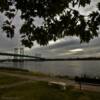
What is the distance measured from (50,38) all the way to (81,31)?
2.44ft

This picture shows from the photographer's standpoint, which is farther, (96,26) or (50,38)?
(50,38)

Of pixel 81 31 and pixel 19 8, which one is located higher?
pixel 19 8

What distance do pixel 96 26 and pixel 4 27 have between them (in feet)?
6.76

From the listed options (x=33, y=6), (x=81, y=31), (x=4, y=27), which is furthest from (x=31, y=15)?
(x=81, y=31)

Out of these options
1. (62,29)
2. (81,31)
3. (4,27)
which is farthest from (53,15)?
(4,27)

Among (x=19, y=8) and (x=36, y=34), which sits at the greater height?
(x=19, y=8)

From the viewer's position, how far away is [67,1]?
5734 mm

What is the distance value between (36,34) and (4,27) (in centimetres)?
76

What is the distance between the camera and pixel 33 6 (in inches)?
227

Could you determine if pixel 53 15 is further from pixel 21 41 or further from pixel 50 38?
pixel 21 41

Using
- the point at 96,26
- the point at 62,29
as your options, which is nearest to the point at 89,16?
the point at 96,26

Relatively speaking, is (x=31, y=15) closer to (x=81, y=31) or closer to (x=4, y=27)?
(x=4, y=27)

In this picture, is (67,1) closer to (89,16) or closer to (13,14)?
(89,16)

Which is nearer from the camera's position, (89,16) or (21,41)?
(89,16)
